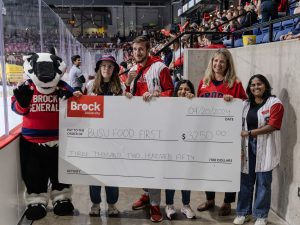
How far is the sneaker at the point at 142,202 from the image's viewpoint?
11.8 ft

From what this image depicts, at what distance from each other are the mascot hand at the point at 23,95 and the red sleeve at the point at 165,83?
112 centimetres

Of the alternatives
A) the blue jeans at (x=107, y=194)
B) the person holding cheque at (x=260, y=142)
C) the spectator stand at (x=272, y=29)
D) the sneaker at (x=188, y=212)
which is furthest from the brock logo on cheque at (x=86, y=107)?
the spectator stand at (x=272, y=29)

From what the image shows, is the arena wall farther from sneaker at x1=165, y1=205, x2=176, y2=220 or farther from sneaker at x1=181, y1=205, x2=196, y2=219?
sneaker at x1=181, y1=205, x2=196, y2=219

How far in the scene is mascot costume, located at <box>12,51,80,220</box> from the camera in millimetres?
3158

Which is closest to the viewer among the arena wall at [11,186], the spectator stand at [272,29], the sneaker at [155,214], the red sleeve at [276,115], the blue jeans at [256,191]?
the arena wall at [11,186]

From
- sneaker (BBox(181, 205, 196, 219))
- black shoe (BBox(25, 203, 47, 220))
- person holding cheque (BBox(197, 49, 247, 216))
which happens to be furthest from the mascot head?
sneaker (BBox(181, 205, 196, 219))

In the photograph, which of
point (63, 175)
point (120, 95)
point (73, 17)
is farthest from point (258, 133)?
point (73, 17)

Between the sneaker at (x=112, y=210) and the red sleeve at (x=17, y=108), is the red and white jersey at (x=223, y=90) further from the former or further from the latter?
the red sleeve at (x=17, y=108)

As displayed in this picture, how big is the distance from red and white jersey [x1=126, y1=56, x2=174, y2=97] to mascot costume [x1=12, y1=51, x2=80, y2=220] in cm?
63

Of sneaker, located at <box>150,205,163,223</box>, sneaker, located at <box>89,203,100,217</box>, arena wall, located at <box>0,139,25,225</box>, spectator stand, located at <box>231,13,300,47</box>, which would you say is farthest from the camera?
spectator stand, located at <box>231,13,300,47</box>

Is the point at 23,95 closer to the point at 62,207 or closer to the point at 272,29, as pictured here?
the point at 62,207

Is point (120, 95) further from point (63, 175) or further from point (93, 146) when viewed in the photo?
point (63, 175)

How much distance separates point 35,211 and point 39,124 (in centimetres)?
75

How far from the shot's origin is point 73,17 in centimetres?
2934
